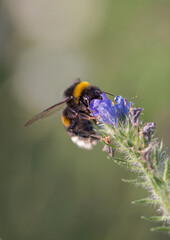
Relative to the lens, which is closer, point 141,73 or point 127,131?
point 127,131

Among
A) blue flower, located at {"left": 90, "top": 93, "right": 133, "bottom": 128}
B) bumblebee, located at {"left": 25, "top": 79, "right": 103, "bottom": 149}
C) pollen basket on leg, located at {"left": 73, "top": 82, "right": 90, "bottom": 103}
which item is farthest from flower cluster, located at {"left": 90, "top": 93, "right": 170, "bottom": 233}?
pollen basket on leg, located at {"left": 73, "top": 82, "right": 90, "bottom": 103}

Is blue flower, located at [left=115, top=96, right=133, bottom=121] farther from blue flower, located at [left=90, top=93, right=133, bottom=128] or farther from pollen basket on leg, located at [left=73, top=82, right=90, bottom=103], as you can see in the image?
pollen basket on leg, located at [left=73, top=82, right=90, bottom=103]

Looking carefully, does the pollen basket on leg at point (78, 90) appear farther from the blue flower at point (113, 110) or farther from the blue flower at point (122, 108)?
the blue flower at point (122, 108)

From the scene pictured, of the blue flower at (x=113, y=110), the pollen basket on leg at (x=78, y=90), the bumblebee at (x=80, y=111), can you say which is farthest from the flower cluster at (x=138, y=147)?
the pollen basket on leg at (x=78, y=90)

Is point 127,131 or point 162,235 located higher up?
point 127,131

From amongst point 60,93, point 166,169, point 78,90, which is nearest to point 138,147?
point 166,169

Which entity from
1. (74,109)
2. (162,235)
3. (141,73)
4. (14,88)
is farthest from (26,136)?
(74,109)

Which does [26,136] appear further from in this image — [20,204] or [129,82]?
[129,82]

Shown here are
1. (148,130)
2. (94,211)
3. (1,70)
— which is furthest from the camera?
(1,70)

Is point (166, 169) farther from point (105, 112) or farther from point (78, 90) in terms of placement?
point (78, 90)
